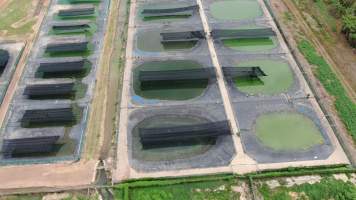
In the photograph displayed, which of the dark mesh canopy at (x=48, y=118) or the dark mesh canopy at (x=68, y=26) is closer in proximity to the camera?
the dark mesh canopy at (x=48, y=118)

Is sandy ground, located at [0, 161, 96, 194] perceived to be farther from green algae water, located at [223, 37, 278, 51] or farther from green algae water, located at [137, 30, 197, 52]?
green algae water, located at [223, 37, 278, 51]

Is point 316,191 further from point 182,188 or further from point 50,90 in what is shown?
point 50,90

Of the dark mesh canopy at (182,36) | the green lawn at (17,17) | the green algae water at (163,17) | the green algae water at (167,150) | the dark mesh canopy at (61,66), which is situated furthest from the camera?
the green algae water at (163,17)

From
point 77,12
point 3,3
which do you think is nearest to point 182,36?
point 77,12

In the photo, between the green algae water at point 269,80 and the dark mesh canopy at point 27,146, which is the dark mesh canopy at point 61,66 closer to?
the dark mesh canopy at point 27,146

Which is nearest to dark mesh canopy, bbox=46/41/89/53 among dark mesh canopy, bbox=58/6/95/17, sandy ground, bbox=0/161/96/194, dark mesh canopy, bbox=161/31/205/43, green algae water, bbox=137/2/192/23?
dark mesh canopy, bbox=58/6/95/17

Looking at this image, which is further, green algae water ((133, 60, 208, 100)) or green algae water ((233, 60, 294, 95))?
green algae water ((233, 60, 294, 95))

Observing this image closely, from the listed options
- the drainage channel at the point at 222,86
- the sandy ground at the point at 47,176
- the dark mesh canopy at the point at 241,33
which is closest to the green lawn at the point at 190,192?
the sandy ground at the point at 47,176
